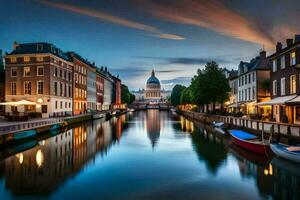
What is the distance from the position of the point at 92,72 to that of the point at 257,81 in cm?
5631

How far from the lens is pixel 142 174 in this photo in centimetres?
1823

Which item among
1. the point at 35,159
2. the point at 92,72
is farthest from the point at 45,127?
the point at 92,72

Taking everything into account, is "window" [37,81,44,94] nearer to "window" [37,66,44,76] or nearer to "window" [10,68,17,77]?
"window" [37,66,44,76]

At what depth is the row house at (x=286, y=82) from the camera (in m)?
31.9

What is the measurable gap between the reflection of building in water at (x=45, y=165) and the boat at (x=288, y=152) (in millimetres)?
14711

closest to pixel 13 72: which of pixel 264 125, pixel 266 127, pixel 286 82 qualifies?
pixel 264 125

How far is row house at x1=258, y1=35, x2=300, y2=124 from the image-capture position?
31906 millimetres

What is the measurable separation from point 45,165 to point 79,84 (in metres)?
56.5

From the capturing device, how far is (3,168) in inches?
744

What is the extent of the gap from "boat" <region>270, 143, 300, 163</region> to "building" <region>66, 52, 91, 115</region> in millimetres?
55605

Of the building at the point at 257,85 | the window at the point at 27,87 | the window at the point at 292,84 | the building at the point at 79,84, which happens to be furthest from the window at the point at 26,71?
the window at the point at 292,84

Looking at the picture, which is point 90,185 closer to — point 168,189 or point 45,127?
point 168,189

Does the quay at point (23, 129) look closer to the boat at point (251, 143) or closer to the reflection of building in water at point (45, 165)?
the reflection of building in water at point (45, 165)

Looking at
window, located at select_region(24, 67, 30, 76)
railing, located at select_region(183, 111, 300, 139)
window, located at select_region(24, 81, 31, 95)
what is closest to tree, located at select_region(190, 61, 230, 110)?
railing, located at select_region(183, 111, 300, 139)
